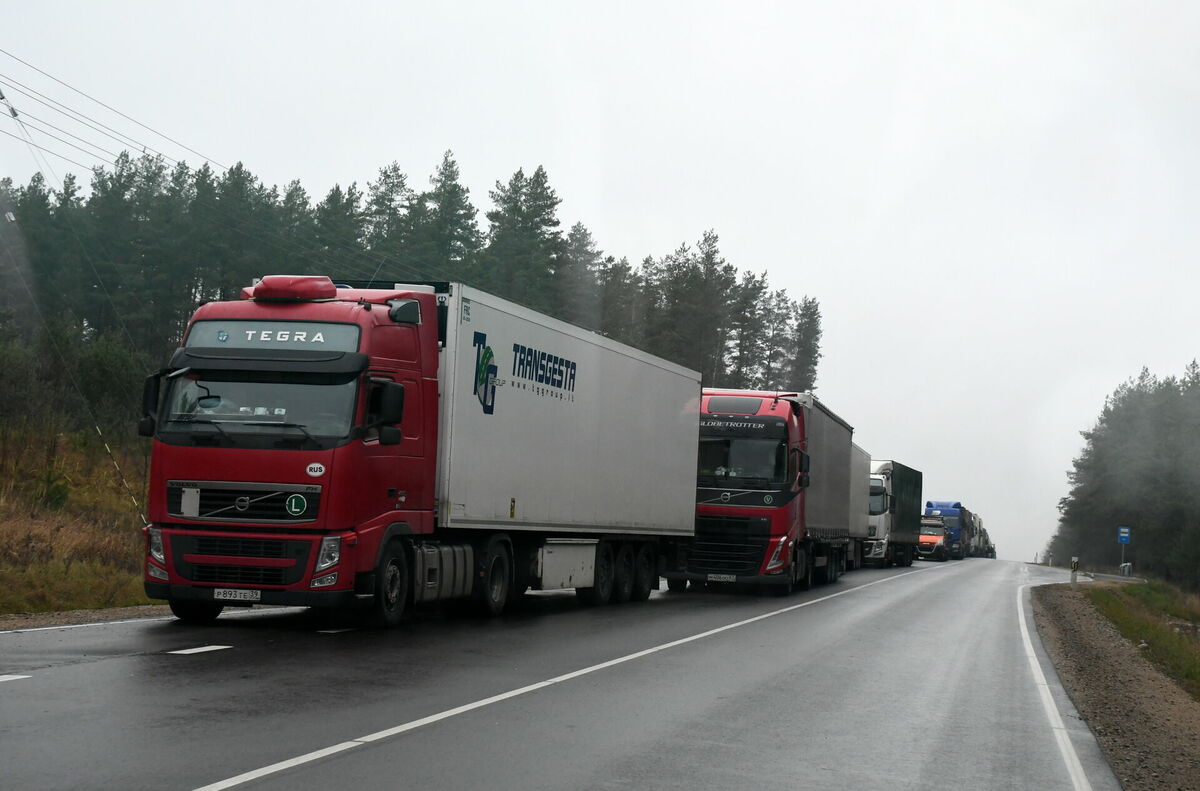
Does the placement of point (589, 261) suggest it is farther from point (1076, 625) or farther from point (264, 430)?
point (264, 430)

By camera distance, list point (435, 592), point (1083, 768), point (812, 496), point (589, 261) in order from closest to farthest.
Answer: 1. point (1083, 768)
2. point (435, 592)
3. point (812, 496)
4. point (589, 261)

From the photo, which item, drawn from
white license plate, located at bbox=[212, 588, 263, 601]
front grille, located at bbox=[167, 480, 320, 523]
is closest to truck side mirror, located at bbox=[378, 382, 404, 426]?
front grille, located at bbox=[167, 480, 320, 523]

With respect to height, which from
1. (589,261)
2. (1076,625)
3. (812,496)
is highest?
(589,261)

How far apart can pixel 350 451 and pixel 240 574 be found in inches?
66.2

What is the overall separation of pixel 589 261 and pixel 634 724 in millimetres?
65068

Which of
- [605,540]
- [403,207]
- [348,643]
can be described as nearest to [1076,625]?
[605,540]

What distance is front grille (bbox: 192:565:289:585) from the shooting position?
13.6 metres

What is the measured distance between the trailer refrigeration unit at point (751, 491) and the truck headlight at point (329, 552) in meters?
12.3

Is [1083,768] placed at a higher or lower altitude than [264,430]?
lower

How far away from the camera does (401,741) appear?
26.4 ft

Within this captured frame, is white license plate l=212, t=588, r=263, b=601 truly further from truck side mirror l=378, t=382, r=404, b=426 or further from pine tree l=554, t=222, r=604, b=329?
pine tree l=554, t=222, r=604, b=329

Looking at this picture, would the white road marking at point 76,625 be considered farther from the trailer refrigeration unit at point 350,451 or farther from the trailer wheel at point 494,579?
the trailer wheel at point 494,579

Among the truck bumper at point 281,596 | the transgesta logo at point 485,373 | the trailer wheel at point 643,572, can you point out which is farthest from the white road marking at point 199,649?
the trailer wheel at point 643,572

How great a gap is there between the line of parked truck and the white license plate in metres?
0.03
